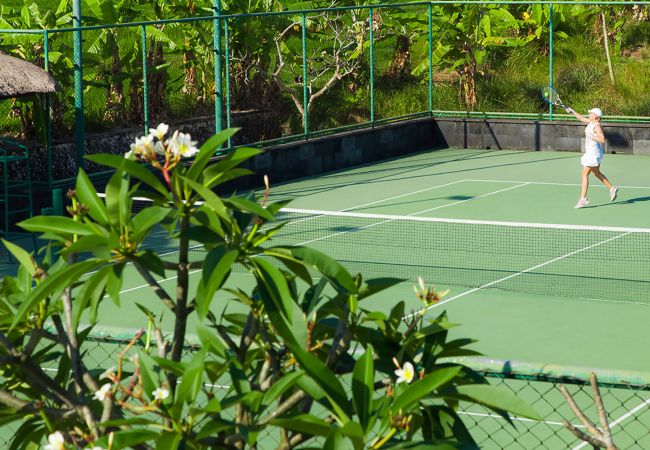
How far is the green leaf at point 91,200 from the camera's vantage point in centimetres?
310

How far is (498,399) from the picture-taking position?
10.5ft

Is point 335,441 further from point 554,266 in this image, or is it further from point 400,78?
point 400,78

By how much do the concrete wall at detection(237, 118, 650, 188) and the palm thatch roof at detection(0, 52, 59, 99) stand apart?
5.11 metres

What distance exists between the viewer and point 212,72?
2138cm

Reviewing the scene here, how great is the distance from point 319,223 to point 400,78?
906 centimetres

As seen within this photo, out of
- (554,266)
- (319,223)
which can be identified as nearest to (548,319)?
(554,266)

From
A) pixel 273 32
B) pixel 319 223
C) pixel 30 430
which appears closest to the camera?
pixel 30 430

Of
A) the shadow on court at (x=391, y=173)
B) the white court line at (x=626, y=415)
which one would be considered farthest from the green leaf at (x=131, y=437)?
the shadow on court at (x=391, y=173)

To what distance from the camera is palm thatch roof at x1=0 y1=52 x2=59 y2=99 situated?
14.5m

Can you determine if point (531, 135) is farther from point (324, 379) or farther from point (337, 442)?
point (337, 442)

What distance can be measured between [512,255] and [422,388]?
11032mm

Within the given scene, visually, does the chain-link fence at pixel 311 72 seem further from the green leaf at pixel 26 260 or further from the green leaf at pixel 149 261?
the green leaf at pixel 149 261

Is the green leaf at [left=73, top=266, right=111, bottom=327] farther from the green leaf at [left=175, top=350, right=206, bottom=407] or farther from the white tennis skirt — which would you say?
the white tennis skirt

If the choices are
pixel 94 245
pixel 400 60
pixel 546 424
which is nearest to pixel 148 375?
pixel 94 245
